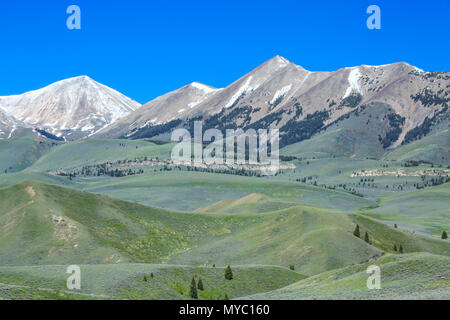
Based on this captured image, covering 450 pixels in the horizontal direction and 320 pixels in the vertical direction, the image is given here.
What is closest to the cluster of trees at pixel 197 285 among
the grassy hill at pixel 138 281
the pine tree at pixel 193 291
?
the pine tree at pixel 193 291

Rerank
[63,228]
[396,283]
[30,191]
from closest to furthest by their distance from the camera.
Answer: [396,283] < [63,228] < [30,191]

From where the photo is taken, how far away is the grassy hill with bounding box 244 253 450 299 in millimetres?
50381

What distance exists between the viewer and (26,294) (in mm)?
57625

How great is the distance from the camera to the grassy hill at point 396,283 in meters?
50.4

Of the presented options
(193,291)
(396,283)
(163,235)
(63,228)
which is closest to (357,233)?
(163,235)

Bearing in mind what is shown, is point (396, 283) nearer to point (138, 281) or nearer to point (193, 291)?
point (193, 291)

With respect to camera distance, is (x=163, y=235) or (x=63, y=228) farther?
(x=163, y=235)

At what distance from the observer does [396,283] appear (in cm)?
5825

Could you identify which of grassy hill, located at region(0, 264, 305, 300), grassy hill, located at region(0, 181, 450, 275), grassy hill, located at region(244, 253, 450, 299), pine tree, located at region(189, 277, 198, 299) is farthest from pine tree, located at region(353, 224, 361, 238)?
pine tree, located at region(189, 277, 198, 299)

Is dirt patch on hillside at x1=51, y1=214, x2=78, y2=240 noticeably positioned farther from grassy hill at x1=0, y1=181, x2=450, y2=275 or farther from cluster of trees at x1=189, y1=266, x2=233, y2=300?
cluster of trees at x1=189, y1=266, x2=233, y2=300

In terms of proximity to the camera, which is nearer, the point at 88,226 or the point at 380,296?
the point at 380,296

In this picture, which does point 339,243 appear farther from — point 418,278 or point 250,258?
point 418,278
